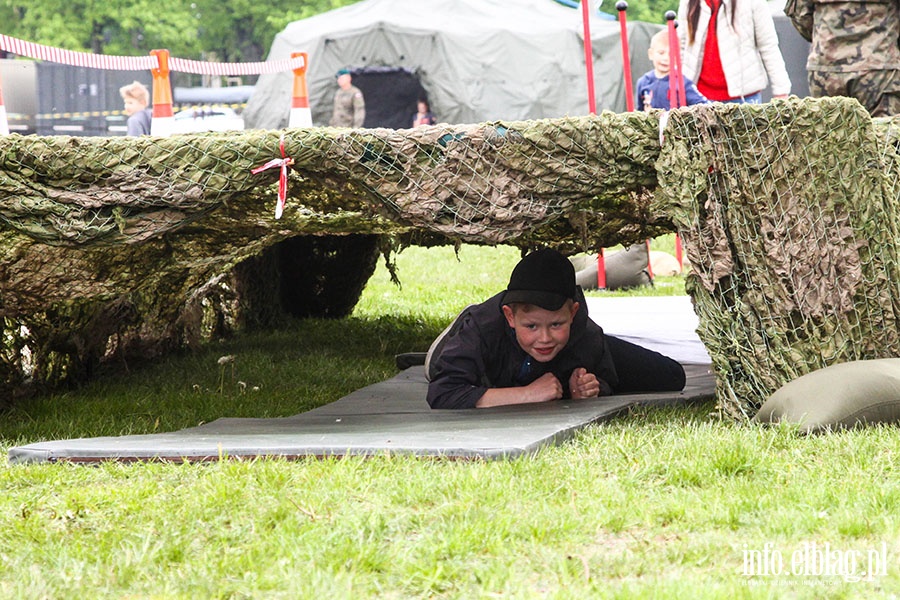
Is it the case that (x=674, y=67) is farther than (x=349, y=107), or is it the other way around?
(x=349, y=107)

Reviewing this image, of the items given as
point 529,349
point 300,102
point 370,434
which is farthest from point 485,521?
point 300,102

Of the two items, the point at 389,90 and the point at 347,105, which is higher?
the point at 389,90

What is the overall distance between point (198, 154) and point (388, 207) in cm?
68

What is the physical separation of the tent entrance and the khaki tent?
2 cm

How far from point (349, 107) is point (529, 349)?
48.5ft

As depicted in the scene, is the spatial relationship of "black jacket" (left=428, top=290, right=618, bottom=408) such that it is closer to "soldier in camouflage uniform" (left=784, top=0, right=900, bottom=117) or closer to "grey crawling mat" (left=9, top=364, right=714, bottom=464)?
"grey crawling mat" (left=9, top=364, right=714, bottom=464)

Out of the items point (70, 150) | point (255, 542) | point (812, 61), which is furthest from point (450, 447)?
point (812, 61)

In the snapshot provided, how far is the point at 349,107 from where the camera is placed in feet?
63.0

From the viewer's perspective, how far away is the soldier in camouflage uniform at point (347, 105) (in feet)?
62.1

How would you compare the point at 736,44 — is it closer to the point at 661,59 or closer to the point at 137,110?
the point at 661,59

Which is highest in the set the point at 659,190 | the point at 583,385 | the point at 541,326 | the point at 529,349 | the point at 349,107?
the point at 659,190

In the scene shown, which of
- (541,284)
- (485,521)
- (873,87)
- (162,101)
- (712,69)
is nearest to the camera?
(485,521)

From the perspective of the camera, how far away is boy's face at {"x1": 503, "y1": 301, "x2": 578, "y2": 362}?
4.80 metres

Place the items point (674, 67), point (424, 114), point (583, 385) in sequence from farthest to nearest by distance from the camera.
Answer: point (424, 114), point (674, 67), point (583, 385)
